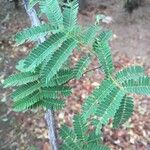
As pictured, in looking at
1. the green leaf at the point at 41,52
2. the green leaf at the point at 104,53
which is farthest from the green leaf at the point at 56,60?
the green leaf at the point at 104,53

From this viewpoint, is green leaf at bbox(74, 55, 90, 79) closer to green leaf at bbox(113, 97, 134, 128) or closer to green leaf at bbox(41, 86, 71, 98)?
green leaf at bbox(41, 86, 71, 98)

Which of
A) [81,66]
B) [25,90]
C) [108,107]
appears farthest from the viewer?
[25,90]

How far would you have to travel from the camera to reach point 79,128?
2027mm

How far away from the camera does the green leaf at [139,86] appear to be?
1.25 m

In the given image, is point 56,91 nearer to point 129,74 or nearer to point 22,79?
point 22,79

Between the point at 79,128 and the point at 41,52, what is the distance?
828 mm

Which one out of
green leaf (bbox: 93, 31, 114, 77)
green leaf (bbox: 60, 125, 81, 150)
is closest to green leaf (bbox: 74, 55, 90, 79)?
green leaf (bbox: 93, 31, 114, 77)

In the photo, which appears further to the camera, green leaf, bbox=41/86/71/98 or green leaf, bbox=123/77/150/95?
green leaf, bbox=41/86/71/98

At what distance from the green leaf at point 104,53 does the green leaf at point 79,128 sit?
659 millimetres

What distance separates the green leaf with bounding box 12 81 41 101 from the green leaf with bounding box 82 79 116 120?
333 millimetres

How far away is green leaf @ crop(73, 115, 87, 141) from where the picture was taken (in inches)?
78.1

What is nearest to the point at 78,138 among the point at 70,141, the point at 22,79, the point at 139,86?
the point at 70,141

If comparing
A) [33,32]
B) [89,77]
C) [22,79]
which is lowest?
[89,77]

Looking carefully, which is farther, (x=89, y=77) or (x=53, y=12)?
(x=89, y=77)
